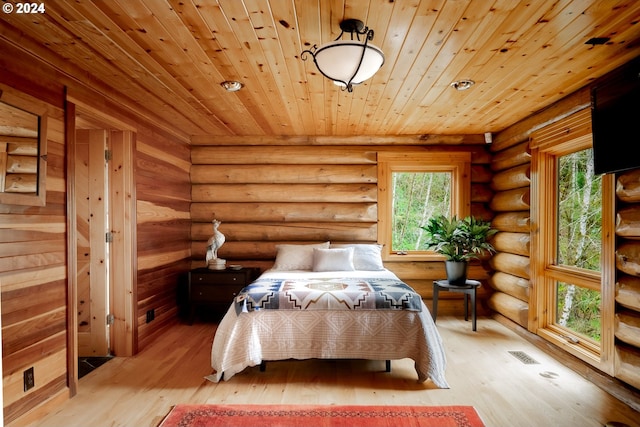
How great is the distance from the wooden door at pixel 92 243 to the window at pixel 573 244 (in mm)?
4363

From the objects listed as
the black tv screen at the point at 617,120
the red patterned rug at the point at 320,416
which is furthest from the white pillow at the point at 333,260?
the black tv screen at the point at 617,120

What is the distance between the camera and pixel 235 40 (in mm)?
2314

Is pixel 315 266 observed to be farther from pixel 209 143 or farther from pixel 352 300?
pixel 209 143

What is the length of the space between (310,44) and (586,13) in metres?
1.60

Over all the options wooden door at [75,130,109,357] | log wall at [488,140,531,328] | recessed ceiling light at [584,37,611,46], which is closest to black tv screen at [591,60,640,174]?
recessed ceiling light at [584,37,611,46]

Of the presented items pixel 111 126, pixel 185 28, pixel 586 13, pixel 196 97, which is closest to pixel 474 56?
pixel 586 13

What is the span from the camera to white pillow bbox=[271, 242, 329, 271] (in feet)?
14.1

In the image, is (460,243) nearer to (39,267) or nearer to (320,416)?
(320,416)

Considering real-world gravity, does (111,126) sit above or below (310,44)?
below

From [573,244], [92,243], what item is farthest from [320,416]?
[573,244]

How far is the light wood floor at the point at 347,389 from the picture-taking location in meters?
2.40

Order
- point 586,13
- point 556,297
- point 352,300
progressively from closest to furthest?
1. point 586,13
2. point 352,300
3. point 556,297

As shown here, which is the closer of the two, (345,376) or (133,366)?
(345,376)

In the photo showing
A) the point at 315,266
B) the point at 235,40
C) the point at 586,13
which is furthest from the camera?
the point at 315,266
